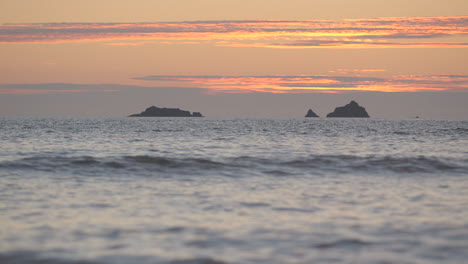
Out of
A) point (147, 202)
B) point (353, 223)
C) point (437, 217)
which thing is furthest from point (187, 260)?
point (437, 217)

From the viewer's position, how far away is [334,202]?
14414 millimetres

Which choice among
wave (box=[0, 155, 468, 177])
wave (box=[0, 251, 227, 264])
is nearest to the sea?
wave (box=[0, 251, 227, 264])

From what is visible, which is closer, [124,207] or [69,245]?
[69,245]

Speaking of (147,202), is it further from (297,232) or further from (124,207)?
(297,232)

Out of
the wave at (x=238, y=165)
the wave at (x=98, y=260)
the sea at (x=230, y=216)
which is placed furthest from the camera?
the wave at (x=238, y=165)

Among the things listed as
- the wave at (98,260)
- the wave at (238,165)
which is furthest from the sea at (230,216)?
the wave at (238,165)

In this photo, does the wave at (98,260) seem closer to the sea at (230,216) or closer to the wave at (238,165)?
the sea at (230,216)

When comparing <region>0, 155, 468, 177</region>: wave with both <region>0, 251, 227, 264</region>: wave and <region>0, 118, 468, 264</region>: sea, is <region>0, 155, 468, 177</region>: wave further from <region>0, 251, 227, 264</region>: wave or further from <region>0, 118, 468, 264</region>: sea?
<region>0, 251, 227, 264</region>: wave

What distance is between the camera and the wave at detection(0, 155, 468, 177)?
73.8 feet

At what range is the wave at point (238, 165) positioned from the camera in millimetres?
22484

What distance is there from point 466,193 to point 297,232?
26.7ft

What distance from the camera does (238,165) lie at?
24719 millimetres

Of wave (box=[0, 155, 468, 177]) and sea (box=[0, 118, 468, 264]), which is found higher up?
sea (box=[0, 118, 468, 264])

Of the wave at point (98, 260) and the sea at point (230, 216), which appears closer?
the wave at point (98, 260)
